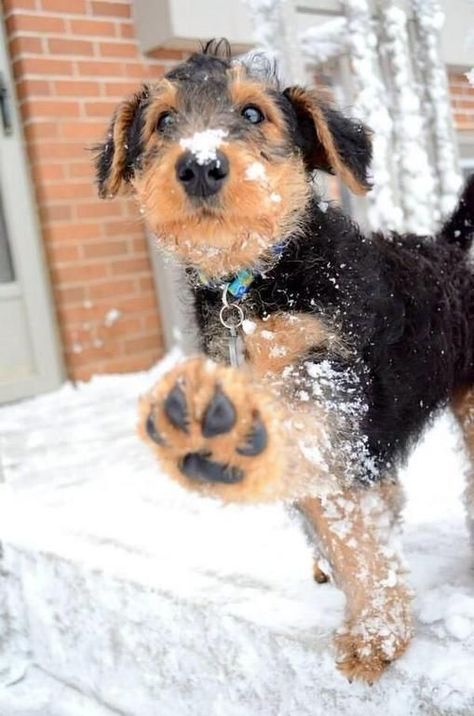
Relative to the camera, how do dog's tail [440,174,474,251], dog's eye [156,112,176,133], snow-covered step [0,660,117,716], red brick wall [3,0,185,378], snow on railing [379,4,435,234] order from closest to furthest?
dog's eye [156,112,176,133], dog's tail [440,174,474,251], snow-covered step [0,660,117,716], snow on railing [379,4,435,234], red brick wall [3,0,185,378]

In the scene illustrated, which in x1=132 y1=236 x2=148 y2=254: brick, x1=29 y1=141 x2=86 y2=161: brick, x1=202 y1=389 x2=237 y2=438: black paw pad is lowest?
x1=202 y1=389 x2=237 y2=438: black paw pad

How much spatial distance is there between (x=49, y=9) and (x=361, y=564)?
4.43 m

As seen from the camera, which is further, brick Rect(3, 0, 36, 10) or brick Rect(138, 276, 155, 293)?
brick Rect(138, 276, 155, 293)

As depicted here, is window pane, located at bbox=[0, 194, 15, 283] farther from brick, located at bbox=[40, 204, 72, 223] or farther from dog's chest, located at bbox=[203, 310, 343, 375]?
dog's chest, located at bbox=[203, 310, 343, 375]

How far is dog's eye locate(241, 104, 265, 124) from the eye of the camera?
1794mm

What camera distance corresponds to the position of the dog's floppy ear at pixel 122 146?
2.00 metres

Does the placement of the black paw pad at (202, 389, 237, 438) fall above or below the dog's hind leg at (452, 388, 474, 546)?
above

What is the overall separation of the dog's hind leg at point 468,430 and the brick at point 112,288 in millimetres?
3495

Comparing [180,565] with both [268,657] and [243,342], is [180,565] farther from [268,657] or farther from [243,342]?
[243,342]

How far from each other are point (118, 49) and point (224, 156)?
4.10 m

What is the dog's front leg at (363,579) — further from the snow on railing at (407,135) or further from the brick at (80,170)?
the brick at (80,170)

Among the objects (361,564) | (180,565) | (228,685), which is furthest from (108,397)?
(361,564)

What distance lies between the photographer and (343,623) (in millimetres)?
1833

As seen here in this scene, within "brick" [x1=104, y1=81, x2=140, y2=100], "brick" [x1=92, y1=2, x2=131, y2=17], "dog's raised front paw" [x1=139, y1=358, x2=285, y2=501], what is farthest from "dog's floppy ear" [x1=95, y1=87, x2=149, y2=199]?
"brick" [x1=92, y1=2, x2=131, y2=17]
